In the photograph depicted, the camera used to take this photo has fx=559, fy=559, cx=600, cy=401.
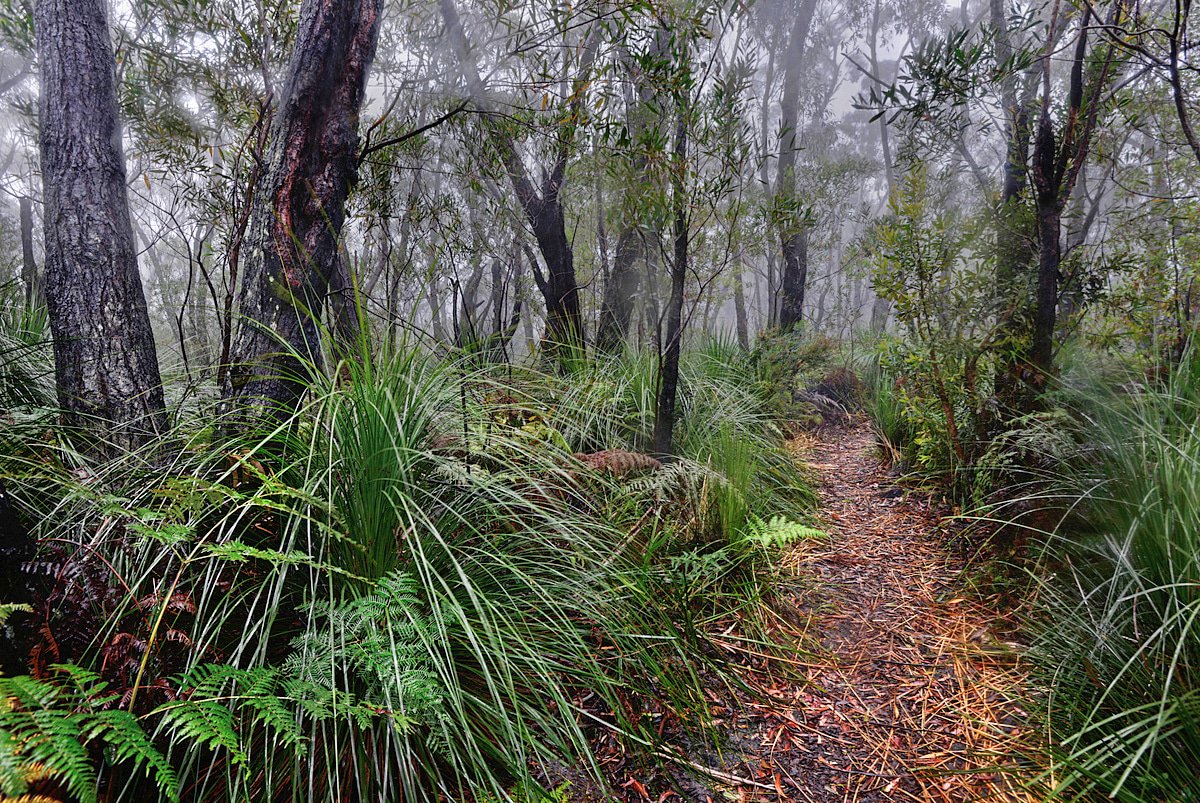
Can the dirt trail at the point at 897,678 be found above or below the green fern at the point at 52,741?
below

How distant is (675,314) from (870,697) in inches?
80.9

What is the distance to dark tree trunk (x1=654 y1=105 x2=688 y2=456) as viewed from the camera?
324 cm

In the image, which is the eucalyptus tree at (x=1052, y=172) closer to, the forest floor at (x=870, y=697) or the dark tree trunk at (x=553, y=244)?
the forest floor at (x=870, y=697)

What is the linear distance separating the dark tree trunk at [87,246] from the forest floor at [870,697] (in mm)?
2590

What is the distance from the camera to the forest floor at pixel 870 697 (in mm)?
1604

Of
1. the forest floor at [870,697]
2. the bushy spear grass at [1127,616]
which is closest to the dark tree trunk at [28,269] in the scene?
the forest floor at [870,697]

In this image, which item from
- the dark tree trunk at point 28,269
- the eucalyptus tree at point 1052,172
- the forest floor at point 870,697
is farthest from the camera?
the dark tree trunk at point 28,269

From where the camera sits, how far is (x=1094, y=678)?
5.18 ft

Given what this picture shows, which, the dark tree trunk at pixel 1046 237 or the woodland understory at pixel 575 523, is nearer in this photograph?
the woodland understory at pixel 575 523

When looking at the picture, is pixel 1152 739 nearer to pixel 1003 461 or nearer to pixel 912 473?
pixel 1003 461

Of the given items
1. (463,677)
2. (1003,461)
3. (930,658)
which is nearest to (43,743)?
(463,677)

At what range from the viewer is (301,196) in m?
2.37

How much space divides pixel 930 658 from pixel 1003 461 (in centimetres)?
111

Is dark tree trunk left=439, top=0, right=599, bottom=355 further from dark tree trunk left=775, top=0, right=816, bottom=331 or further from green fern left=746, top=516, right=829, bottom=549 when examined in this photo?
green fern left=746, top=516, right=829, bottom=549
